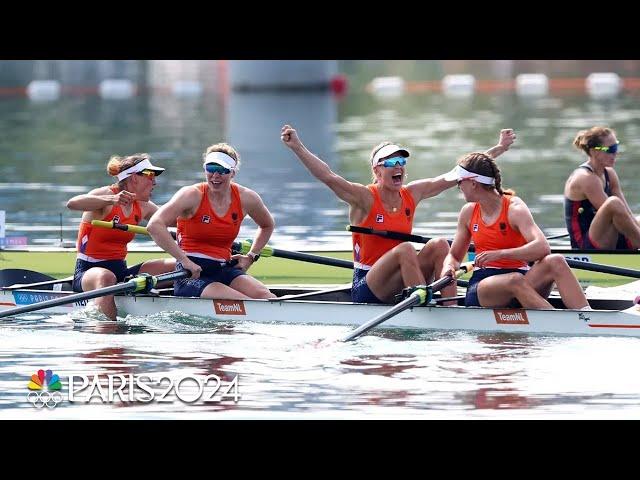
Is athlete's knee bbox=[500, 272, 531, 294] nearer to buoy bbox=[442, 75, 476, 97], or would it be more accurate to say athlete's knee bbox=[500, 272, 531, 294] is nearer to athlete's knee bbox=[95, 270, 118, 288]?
athlete's knee bbox=[95, 270, 118, 288]

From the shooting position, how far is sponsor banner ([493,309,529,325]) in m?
11.8

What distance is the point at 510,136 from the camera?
1316 cm

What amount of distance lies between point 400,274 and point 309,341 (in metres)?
0.91

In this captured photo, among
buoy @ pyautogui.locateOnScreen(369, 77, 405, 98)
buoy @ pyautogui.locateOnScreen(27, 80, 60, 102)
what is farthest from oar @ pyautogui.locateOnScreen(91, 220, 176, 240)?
buoy @ pyautogui.locateOnScreen(369, 77, 405, 98)

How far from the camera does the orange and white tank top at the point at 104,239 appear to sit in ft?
42.8

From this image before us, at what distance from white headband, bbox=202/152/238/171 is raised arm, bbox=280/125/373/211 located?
49 cm

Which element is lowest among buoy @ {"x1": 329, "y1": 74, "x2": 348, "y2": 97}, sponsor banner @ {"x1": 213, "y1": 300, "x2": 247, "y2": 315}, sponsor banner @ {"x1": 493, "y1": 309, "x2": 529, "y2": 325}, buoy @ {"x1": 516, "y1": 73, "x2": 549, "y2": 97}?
sponsor banner @ {"x1": 493, "y1": 309, "x2": 529, "y2": 325}

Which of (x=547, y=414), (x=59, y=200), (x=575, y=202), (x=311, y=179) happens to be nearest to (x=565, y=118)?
(x=311, y=179)

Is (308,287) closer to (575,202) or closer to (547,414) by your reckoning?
(575,202)

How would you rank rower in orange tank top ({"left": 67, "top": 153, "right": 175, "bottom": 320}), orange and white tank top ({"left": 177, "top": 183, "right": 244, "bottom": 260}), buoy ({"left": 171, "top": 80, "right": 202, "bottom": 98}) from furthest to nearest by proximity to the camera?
buoy ({"left": 171, "top": 80, "right": 202, "bottom": 98})
rower in orange tank top ({"left": 67, "top": 153, "right": 175, "bottom": 320})
orange and white tank top ({"left": 177, "top": 183, "right": 244, "bottom": 260})

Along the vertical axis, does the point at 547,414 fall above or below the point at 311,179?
below

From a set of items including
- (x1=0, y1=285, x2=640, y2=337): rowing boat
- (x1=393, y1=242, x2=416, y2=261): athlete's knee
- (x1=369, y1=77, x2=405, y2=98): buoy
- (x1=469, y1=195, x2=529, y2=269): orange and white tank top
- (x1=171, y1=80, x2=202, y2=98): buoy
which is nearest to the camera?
(x1=0, y1=285, x2=640, y2=337): rowing boat

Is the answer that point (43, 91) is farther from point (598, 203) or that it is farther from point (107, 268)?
point (107, 268)

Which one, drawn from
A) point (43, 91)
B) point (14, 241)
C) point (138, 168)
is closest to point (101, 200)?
point (138, 168)
